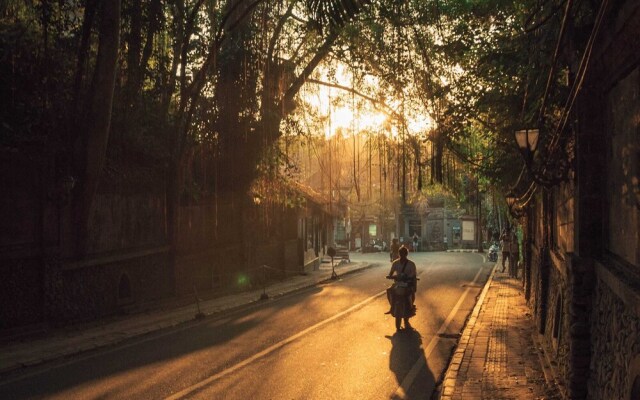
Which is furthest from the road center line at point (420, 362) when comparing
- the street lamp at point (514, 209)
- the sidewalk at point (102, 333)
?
the sidewalk at point (102, 333)

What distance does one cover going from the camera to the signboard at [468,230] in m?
77.8

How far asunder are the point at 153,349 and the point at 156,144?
8444mm

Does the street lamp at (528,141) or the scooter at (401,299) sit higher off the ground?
the street lamp at (528,141)

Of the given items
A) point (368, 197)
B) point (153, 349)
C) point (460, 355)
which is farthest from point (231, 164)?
point (368, 197)

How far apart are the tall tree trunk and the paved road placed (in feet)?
10.7

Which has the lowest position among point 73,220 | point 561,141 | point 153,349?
point 153,349

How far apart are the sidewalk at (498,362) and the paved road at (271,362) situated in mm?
383

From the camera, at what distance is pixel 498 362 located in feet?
34.6

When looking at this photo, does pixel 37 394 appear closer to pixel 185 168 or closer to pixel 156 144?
pixel 156 144

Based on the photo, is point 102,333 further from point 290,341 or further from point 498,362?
point 498,362

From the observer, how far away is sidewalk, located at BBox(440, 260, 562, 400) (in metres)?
8.50

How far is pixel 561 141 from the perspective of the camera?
885 cm

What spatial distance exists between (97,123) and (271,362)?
6.78m

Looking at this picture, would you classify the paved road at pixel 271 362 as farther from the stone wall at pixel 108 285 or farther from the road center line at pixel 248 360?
the stone wall at pixel 108 285
